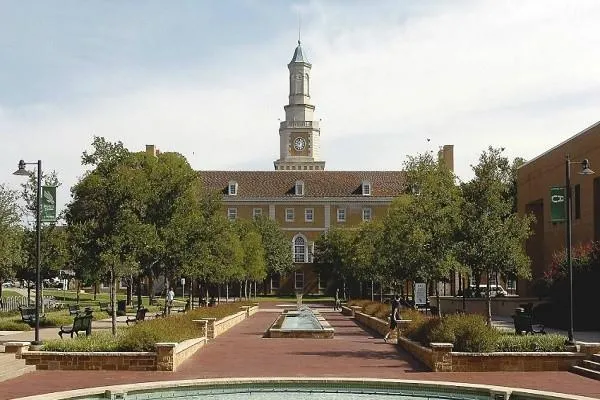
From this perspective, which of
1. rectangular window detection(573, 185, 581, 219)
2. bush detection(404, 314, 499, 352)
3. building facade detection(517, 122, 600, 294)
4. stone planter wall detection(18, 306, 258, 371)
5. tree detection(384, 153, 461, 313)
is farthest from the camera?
rectangular window detection(573, 185, 581, 219)

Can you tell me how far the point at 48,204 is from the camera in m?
25.7

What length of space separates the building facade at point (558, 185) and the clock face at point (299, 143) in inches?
3009

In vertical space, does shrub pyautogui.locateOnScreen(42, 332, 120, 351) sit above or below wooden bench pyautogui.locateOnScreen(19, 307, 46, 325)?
above

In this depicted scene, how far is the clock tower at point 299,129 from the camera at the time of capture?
135375 millimetres

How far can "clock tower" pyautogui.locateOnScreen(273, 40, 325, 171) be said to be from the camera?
135 meters

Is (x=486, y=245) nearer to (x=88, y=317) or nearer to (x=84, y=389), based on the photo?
(x=88, y=317)

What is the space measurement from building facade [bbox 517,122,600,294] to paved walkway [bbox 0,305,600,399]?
68.5 ft

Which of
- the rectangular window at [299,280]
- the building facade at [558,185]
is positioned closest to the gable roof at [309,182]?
the rectangular window at [299,280]

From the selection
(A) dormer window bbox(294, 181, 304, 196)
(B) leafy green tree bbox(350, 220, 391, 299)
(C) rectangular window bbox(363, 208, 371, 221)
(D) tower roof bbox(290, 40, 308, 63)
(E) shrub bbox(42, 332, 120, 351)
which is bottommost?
(E) shrub bbox(42, 332, 120, 351)

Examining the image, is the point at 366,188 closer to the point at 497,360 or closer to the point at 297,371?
the point at 497,360

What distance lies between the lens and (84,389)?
55.2 ft

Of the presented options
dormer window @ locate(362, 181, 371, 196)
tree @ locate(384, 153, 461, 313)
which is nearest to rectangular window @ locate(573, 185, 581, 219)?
tree @ locate(384, 153, 461, 313)

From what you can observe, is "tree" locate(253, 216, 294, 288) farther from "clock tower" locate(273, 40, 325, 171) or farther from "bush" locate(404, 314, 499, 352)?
"bush" locate(404, 314, 499, 352)

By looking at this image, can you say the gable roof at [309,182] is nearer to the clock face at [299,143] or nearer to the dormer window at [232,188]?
the dormer window at [232,188]
